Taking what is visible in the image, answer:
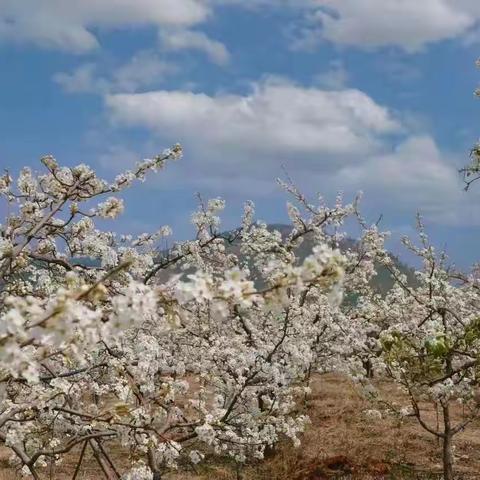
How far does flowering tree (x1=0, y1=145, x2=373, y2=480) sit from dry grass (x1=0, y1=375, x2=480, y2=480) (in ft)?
6.62

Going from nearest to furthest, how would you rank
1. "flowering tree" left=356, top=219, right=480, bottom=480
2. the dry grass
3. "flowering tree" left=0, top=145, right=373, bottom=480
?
"flowering tree" left=0, top=145, right=373, bottom=480 < "flowering tree" left=356, top=219, right=480, bottom=480 < the dry grass

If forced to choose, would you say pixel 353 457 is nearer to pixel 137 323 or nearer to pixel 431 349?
pixel 431 349

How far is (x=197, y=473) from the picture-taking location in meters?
17.8

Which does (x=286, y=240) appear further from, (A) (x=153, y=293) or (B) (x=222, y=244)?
(A) (x=153, y=293)

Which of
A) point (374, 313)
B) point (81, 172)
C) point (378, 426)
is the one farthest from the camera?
point (378, 426)

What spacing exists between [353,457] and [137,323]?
1610 centimetres

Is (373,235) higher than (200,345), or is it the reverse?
(373,235)

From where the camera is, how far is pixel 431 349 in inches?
227

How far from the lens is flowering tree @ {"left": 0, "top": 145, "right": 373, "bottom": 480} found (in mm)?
3551

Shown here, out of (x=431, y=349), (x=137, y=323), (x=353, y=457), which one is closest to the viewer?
(x=137, y=323)

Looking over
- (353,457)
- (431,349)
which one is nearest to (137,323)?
(431,349)

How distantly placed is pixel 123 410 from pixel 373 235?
13064 millimetres

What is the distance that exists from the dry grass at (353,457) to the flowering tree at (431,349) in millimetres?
1894

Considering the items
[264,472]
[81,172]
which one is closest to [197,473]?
[264,472]
